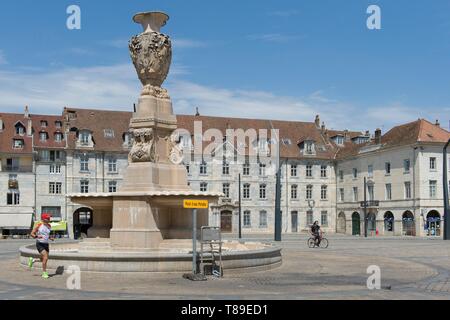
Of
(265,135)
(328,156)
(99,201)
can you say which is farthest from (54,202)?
(99,201)

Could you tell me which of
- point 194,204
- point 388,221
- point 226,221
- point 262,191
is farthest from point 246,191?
point 194,204

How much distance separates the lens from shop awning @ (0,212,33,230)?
62.3 m

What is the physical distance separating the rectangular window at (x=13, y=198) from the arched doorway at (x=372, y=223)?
3632 centimetres

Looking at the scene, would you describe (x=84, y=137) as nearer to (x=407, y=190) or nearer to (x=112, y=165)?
(x=112, y=165)

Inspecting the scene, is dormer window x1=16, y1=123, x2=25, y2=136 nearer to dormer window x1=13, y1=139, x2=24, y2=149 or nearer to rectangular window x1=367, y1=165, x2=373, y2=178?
dormer window x1=13, y1=139, x2=24, y2=149

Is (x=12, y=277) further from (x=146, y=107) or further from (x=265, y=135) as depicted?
(x=265, y=135)

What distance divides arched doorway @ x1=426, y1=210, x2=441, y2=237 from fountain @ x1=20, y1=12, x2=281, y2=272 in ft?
143

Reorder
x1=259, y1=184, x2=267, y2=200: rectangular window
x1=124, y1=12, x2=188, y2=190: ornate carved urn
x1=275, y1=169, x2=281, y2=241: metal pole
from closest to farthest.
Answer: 1. x1=124, y1=12, x2=188, y2=190: ornate carved urn
2. x1=275, y1=169, x2=281, y2=241: metal pole
3. x1=259, y1=184, x2=267, y2=200: rectangular window

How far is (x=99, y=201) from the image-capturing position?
2052 cm

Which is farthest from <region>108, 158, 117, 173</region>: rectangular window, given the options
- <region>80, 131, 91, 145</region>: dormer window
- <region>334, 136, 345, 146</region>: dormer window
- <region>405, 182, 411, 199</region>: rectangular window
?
<region>405, 182, 411, 199</region>: rectangular window
